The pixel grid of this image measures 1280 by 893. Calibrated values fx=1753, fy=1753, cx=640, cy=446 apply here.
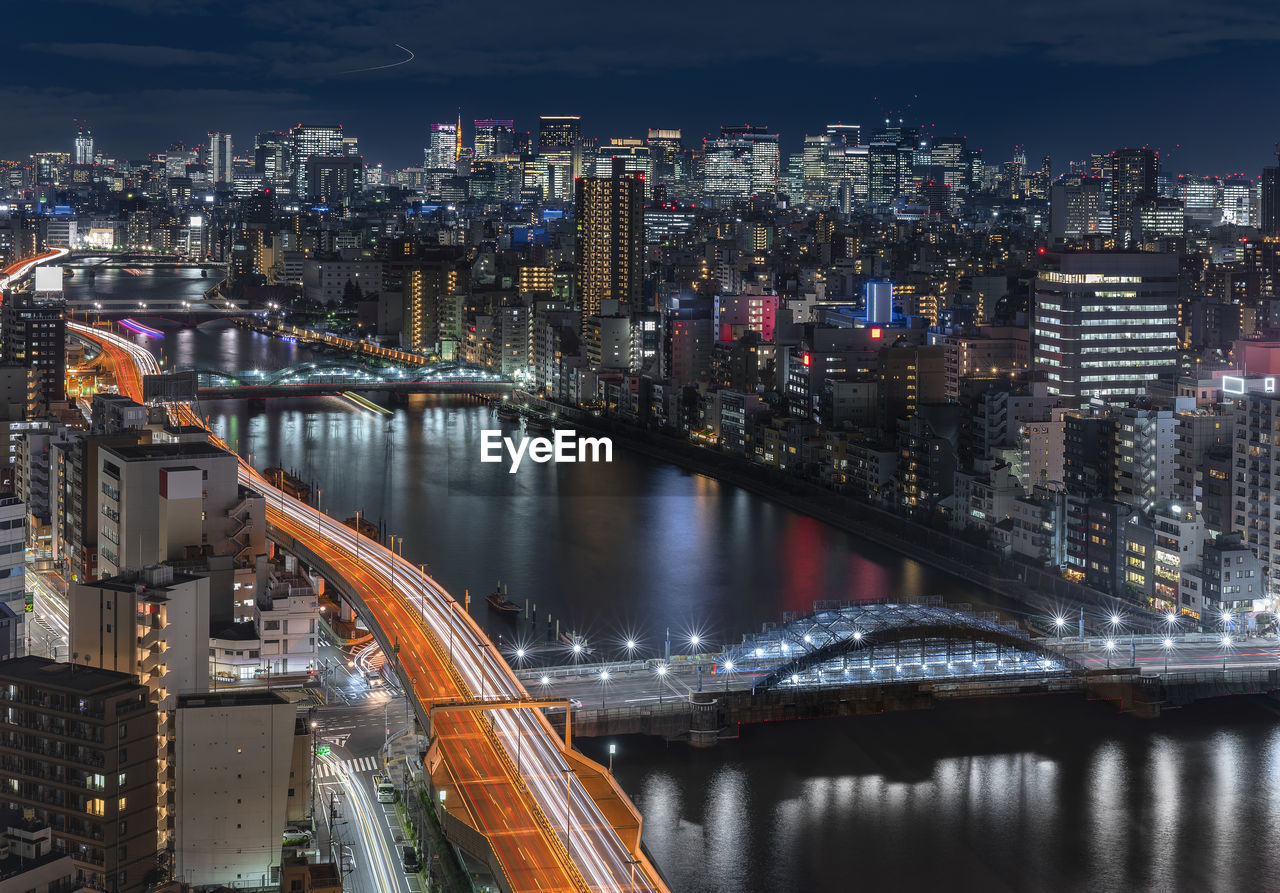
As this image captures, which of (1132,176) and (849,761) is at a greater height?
(1132,176)

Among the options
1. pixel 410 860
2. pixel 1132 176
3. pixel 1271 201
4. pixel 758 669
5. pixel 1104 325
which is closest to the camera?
pixel 410 860

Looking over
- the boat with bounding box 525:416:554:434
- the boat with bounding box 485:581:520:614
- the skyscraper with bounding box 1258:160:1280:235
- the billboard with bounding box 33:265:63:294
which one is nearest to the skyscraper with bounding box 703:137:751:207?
the skyscraper with bounding box 1258:160:1280:235

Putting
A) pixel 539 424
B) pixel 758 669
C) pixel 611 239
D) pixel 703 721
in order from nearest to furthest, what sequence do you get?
pixel 703 721 < pixel 758 669 < pixel 539 424 < pixel 611 239

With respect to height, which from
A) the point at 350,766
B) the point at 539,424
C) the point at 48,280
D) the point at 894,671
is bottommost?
the point at 350,766

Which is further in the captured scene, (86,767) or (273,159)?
(273,159)

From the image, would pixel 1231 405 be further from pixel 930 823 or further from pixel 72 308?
pixel 72 308

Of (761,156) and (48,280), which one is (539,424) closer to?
(48,280)

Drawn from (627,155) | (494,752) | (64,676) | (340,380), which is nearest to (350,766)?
(494,752)

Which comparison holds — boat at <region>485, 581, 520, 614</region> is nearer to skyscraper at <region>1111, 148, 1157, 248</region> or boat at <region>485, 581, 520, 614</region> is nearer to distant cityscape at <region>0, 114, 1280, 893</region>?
distant cityscape at <region>0, 114, 1280, 893</region>
